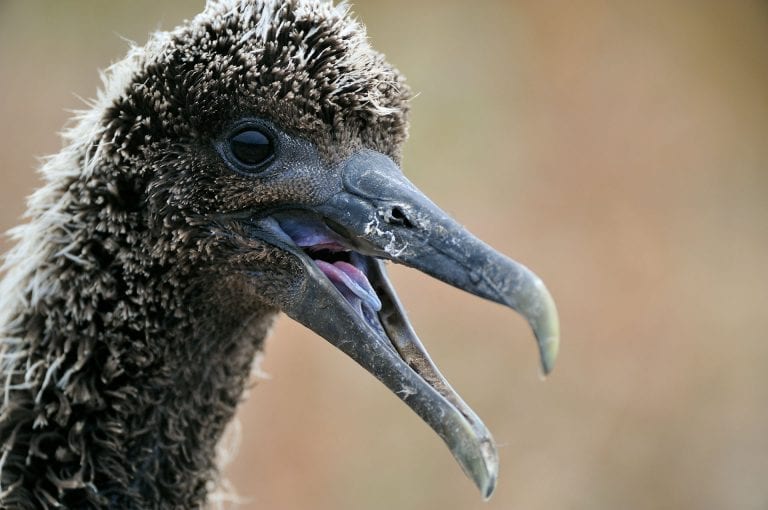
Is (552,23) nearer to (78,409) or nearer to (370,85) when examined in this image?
(370,85)

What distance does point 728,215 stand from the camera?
294 inches

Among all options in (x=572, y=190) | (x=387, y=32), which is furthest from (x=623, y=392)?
(x=387, y=32)

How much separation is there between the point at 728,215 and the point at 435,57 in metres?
2.85

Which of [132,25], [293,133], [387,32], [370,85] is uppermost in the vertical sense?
[387,32]

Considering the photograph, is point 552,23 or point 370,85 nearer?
point 370,85

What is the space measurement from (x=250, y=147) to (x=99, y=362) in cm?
80

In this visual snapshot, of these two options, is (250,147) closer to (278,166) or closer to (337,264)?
(278,166)

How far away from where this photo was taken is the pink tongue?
102 inches

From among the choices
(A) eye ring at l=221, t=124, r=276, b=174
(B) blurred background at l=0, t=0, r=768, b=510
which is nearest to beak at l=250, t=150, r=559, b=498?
(A) eye ring at l=221, t=124, r=276, b=174

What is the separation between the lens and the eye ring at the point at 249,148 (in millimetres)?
2553

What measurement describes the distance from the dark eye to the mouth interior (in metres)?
0.20

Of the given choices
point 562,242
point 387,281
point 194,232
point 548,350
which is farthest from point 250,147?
point 562,242

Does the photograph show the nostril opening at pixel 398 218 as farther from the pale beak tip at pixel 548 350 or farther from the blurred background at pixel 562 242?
the blurred background at pixel 562 242

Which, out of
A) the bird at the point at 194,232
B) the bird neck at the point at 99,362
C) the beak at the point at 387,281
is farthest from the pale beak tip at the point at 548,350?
the bird neck at the point at 99,362
